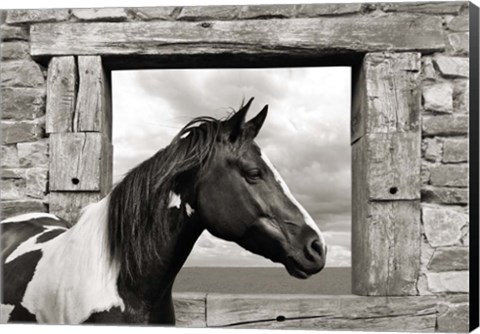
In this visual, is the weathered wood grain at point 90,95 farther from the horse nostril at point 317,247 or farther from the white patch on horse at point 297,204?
the horse nostril at point 317,247

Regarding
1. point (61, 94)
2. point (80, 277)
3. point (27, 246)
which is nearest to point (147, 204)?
point (80, 277)

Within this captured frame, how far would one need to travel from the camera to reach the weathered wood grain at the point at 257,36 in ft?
11.9

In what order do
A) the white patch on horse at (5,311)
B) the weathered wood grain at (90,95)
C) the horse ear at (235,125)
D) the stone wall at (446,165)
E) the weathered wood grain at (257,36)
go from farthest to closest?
the weathered wood grain at (90,95), the weathered wood grain at (257,36), the stone wall at (446,165), the white patch on horse at (5,311), the horse ear at (235,125)

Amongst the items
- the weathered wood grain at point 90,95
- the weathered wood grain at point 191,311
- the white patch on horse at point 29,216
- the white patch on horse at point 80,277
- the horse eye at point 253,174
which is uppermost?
the weathered wood grain at point 90,95

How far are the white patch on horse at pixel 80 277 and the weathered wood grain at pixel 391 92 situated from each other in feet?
5.48

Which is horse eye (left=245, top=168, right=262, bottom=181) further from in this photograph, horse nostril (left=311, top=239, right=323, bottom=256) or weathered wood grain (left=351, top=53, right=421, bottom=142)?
weathered wood grain (left=351, top=53, right=421, bottom=142)

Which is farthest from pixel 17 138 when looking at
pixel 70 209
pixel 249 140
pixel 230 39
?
pixel 249 140

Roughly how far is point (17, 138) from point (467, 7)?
2.77m

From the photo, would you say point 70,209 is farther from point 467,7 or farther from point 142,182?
point 467,7

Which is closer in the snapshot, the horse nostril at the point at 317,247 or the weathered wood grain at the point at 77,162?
the horse nostril at the point at 317,247

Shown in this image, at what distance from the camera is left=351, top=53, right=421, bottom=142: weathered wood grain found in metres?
3.59

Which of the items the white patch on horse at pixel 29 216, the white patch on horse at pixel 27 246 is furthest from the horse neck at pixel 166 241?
the white patch on horse at pixel 29 216

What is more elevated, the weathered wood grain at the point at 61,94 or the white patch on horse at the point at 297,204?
the weathered wood grain at the point at 61,94

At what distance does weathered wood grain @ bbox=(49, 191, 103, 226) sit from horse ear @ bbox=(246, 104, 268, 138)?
1313 mm
